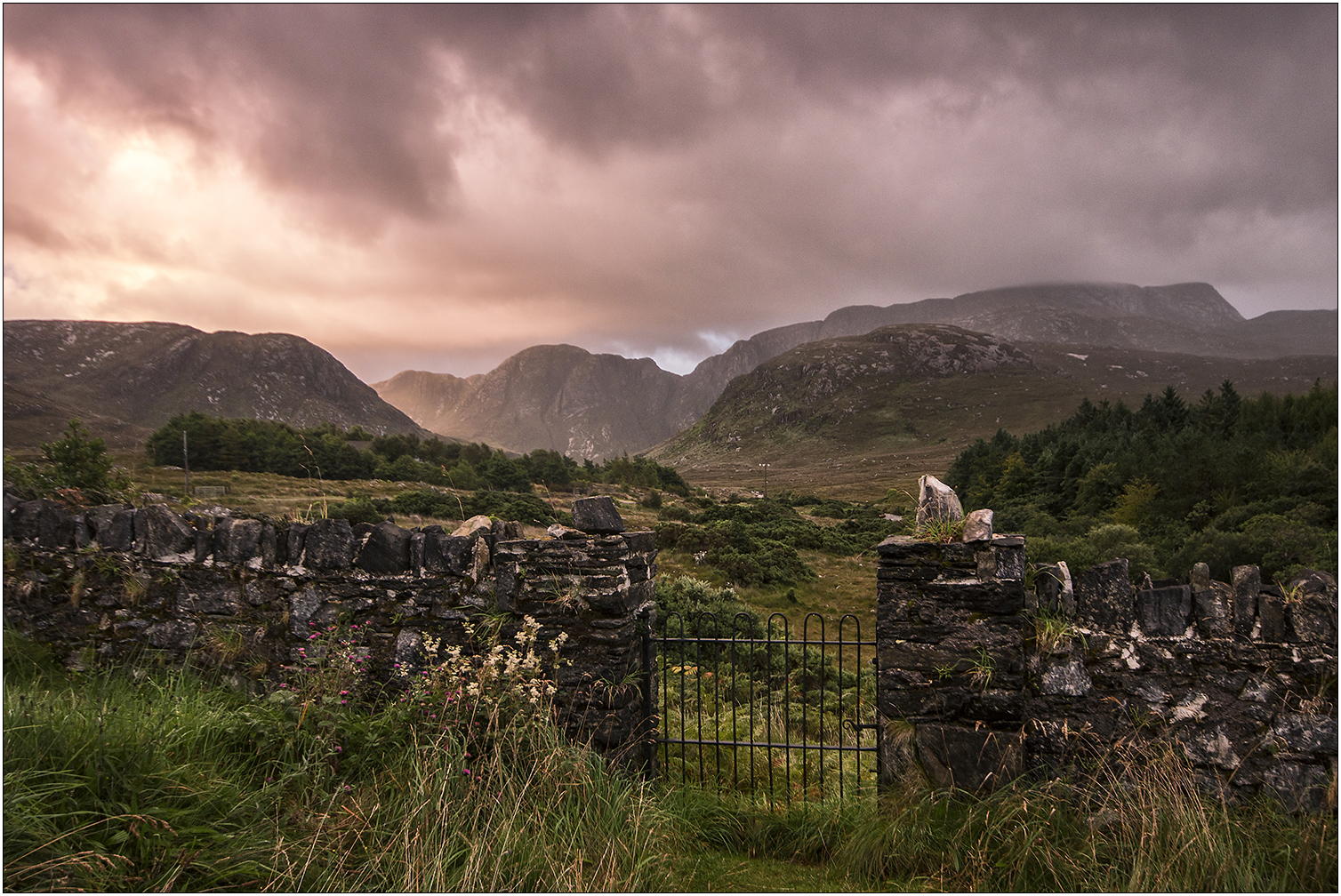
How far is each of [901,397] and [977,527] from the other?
152087 mm

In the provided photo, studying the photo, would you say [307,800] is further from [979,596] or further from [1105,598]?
[1105,598]

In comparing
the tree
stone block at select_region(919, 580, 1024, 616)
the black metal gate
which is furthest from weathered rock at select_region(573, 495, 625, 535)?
the tree

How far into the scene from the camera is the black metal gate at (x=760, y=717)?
4441mm

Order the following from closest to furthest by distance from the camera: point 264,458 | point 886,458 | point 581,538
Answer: point 581,538, point 264,458, point 886,458

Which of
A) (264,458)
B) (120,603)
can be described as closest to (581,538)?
(120,603)

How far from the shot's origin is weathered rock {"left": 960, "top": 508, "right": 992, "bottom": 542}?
4.20 metres

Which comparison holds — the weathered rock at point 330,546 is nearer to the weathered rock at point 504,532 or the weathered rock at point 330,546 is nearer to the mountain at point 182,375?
the weathered rock at point 504,532

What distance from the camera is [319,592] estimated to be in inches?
185

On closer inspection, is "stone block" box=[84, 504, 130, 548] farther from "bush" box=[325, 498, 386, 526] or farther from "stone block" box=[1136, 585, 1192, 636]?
"bush" box=[325, 498, 386, 526]

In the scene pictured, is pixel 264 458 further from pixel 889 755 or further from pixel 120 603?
pixel 889 755

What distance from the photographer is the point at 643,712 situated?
478 centimetres

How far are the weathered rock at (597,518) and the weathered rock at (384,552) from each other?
141cm

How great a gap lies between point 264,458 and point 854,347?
170 meters

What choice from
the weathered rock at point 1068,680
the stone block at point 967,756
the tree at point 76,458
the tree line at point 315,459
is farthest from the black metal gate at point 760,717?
the tree line at point 315,459
